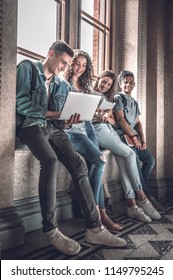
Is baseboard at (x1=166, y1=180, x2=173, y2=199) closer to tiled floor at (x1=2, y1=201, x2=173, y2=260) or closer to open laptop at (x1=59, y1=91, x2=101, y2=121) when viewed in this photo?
tiled floor at (x1=2, y1=201, x2=173, y2=260)

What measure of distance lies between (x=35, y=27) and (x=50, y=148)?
134cm

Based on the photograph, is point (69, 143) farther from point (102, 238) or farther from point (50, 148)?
point (102, 238)

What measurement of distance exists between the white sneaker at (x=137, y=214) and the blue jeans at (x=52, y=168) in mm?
792

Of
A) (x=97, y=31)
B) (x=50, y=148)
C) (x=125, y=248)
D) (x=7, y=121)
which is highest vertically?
(x=97, y=31)

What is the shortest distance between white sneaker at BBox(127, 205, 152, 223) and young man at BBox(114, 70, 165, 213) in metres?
0.41

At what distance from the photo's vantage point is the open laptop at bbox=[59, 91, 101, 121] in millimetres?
1857

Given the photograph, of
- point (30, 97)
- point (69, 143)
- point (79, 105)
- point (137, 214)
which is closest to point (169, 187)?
point (137, 214)

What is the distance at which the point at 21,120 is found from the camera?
6.62 feet

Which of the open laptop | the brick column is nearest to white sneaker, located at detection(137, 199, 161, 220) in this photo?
the open laptop

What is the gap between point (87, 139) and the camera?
2.32 m

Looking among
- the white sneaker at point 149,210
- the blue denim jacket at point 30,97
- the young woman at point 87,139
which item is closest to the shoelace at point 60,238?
the young woman at point 87,139

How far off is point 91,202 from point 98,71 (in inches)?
82.2
